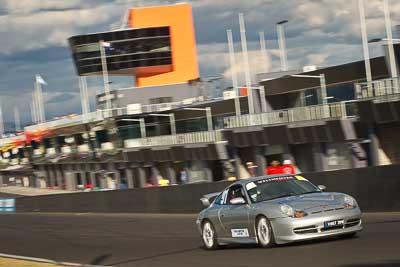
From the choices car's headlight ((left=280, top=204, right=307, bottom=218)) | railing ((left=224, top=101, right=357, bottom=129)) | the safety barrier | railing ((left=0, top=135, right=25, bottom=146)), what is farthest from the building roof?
railing ((left=0, top=135, right=25, bottom=146))

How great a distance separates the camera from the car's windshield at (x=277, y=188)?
539 inches

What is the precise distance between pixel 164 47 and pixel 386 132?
64020mm

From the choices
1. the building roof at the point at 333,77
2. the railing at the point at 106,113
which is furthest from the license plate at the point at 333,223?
the railing at the point at 106,113

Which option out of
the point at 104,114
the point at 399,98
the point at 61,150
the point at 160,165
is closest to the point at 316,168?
the point at 399,98

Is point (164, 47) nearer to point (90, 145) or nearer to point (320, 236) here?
point (90, 145)

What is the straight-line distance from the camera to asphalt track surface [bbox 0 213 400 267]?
37.3 feet

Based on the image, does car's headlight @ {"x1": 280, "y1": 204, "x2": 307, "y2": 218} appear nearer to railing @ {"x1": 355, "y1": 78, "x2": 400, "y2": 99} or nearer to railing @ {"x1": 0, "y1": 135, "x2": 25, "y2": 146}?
railing @ {"x1": 355, "y1": 78, "x2": 400, "y2": 99}

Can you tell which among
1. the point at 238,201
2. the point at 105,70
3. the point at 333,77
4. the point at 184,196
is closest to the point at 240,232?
the point at 238,201

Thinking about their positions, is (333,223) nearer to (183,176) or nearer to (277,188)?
(277,188)

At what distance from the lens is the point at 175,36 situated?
105 m

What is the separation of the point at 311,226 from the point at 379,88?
79.9 ft

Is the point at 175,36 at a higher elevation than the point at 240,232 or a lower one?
higher

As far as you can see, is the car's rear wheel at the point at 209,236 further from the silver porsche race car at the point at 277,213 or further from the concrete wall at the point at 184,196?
the concrete wall at the point at 184,196

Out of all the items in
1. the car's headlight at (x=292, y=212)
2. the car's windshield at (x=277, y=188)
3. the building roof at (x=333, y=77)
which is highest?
the building roof at (x=333, y=77)
